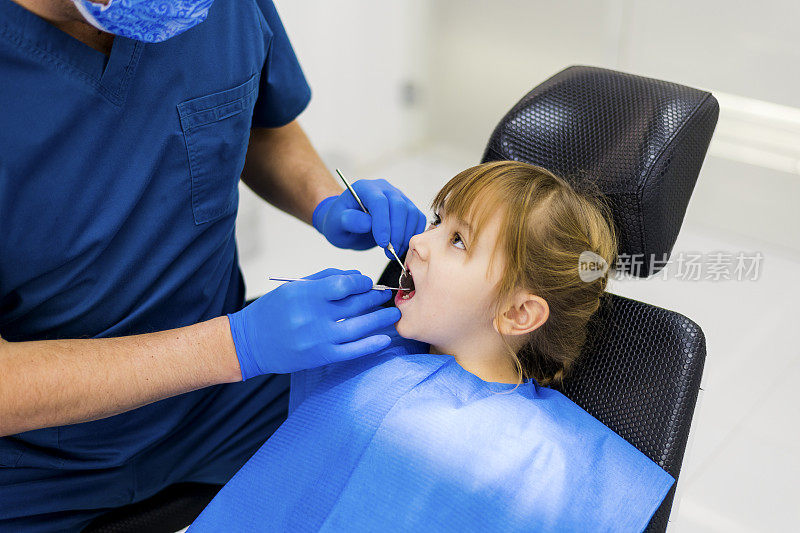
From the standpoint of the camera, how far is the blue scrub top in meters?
1.08

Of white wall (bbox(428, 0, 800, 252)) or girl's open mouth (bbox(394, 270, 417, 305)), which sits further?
white wall (bbox(428, 0, 800, 252))

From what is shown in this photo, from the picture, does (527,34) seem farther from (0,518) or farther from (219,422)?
(0,518)

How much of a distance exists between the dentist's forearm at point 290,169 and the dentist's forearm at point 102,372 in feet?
1.42

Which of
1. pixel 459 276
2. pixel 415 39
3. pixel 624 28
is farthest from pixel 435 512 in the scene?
pixel 415 39

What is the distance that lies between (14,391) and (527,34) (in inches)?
99.0

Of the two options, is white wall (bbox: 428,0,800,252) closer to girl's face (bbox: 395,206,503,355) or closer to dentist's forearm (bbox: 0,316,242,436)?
girl's face (bbox: 395,206,503,355)

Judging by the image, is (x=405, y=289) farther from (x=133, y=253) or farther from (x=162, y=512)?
(x=162, y=512)

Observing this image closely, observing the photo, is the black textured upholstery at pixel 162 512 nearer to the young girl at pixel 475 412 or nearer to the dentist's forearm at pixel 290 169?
the young girl at pixel 475 412

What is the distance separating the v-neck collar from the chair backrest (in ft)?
2.00

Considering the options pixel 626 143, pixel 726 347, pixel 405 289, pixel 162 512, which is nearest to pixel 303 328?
pixel 405 289

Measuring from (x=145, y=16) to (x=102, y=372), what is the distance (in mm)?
489

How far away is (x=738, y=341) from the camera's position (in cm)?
248

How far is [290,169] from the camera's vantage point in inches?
62.7

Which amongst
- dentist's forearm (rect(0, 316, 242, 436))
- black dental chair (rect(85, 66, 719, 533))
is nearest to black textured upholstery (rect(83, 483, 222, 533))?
black dental chair (rect(85, 66, 719, 533))
